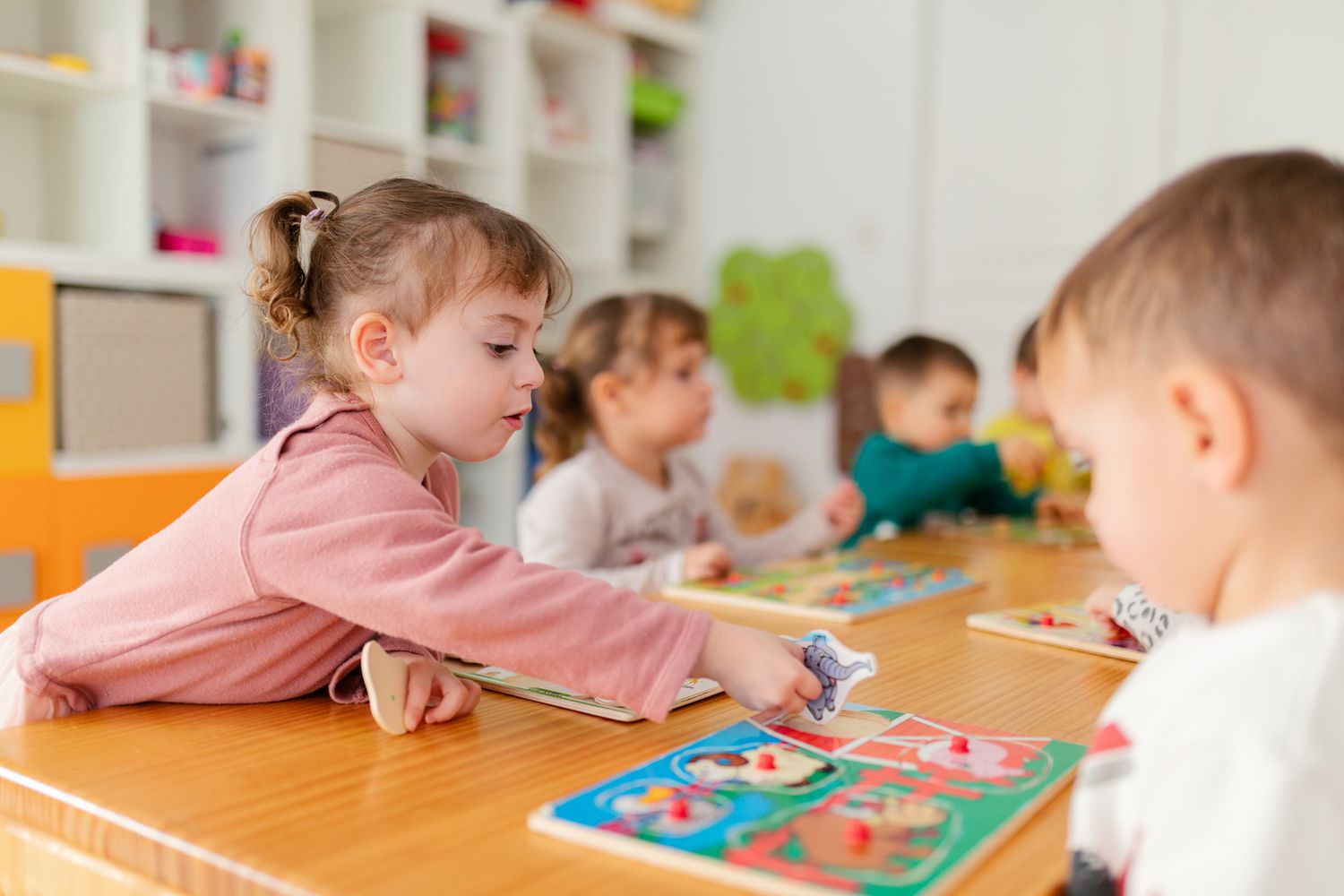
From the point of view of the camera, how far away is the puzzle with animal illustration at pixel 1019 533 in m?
1.73

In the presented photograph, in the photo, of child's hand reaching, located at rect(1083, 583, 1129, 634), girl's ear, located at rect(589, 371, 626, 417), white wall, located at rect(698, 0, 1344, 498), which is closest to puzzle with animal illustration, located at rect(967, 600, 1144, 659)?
child's hand reaching, located at rect(1083, 583, 1129, 634)

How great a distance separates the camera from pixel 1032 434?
9.09 feet

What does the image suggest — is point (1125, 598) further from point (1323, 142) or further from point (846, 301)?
point (846, 301)

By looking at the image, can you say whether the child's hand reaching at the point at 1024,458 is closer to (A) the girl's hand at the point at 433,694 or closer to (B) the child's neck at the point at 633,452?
(B) the child's neck at the point at 633,452

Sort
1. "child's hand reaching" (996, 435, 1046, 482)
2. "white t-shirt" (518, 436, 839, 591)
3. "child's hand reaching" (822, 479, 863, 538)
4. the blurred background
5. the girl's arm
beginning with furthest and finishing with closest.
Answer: the blurred background < "child's hand reaching" (996, 435, 1046, 482) < "child's hand reaching" (822, 479, 863, 538) < "white t-shirt" (518, 436, 839, 591) < the girl's arm

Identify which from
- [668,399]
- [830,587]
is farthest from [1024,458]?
[830,587]

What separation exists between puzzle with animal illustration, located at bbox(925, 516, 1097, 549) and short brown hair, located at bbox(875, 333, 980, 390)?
1.29 ft

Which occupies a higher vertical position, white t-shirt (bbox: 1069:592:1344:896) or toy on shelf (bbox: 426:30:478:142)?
toy on shelf (bbox: 426:30:478:142)

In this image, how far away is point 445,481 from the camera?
0.99m

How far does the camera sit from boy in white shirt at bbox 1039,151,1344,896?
16.3 inches

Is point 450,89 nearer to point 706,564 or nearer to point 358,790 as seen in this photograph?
point 706,564

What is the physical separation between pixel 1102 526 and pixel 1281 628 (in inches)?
4.3

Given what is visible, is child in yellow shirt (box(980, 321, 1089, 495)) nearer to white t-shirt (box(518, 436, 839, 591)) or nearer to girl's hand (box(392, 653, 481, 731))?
white t-shirt (box(518, 436, 839, 591))

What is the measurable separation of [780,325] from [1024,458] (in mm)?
1998
